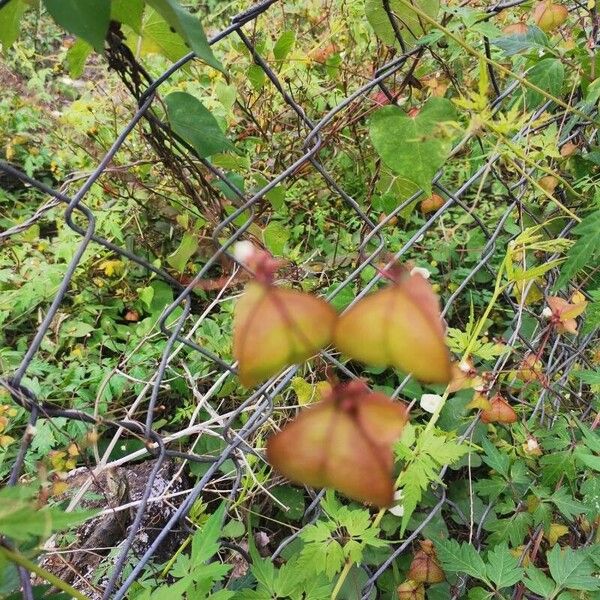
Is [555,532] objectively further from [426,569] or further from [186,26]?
[186,26]

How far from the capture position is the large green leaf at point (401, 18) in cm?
82

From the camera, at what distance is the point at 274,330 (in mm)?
314

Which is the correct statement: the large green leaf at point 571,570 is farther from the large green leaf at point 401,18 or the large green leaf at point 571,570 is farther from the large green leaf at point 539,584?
the large green leaf at point 401,18

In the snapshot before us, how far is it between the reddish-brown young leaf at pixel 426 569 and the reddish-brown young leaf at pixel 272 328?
37.4 inches

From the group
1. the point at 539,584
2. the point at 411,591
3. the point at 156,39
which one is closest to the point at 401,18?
the point at 156,39

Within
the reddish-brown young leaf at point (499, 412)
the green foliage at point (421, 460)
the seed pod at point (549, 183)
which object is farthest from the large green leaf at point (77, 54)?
the seed pod at point (549, 183)

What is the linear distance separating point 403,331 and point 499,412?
813 millimetres

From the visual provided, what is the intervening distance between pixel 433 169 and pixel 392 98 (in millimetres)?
151

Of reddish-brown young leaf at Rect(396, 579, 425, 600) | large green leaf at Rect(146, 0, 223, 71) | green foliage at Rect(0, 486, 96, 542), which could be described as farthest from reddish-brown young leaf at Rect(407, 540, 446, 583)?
large green leaf at Rect(146, 0, 223, 71)

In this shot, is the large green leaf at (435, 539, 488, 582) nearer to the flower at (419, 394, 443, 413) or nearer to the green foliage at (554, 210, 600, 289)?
the flower at (419, 394, 443, 413)

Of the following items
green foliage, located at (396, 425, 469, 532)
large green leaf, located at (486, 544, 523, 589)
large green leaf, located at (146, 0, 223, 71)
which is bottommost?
large green leaf, located at (486, 544, 523, 589)

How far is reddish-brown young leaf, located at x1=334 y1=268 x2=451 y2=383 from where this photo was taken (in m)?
0.32

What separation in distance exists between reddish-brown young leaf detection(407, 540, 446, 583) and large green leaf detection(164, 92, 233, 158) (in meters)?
0.90

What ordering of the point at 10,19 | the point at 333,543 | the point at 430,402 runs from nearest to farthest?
1. the point at 10,19
2. the point at 333,543
3. the point at 430,402
